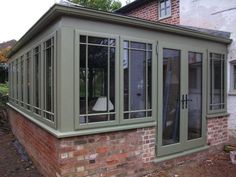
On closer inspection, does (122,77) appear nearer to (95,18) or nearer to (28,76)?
(95,18)

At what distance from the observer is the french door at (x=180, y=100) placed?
4.66 m

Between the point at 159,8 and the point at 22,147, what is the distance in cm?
652

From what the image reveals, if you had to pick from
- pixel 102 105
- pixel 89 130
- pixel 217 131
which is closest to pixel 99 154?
pixel 89 130

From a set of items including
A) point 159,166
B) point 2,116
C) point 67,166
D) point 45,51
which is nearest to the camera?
point 67,166

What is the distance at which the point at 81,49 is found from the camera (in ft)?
12.1

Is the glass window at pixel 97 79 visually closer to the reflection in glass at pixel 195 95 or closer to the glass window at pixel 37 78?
the glass window at pixel 37 78

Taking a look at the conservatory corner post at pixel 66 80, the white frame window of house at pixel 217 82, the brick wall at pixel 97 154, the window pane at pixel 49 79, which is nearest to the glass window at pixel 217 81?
the white frame window of house at pixel 217 82

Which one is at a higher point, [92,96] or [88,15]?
[88,15]

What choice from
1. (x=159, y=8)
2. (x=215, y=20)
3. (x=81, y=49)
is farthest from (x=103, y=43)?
(x=159, y=8)

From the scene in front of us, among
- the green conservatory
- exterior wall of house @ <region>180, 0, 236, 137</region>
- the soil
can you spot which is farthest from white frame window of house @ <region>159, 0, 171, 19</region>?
the soil

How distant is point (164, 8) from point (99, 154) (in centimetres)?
653

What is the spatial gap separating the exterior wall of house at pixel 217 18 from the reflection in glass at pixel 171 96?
1.86m

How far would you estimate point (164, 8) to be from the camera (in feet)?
28.4

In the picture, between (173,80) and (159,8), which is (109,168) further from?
(159,8)
